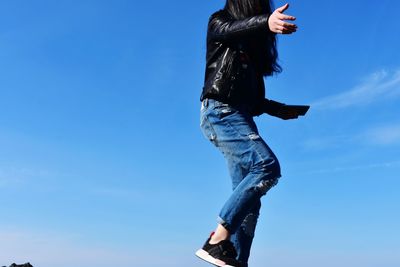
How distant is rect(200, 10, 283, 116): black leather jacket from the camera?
19.3ft

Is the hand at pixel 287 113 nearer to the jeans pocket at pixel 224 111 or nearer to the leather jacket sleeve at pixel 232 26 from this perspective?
the jeans pocket at pixel 224 111

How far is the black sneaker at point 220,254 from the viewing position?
5664 millimetres

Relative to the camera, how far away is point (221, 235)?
5734 millimetres

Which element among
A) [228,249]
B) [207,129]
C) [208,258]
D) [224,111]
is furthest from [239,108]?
[208,258]

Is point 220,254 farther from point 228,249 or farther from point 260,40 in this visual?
point 260,40

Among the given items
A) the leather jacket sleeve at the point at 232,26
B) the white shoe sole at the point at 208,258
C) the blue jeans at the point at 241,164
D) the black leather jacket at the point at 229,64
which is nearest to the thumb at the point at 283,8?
the leather jacket sleeve at the point at 232,26

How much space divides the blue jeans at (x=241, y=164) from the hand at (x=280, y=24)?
3.62 feet

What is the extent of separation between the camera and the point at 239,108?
607 centimetres

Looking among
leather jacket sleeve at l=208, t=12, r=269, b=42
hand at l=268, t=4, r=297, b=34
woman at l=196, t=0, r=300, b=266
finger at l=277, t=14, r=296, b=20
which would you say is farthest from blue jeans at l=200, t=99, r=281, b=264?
finger at l=277, t=14, r=296, b=20

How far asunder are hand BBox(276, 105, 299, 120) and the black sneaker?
190 cm

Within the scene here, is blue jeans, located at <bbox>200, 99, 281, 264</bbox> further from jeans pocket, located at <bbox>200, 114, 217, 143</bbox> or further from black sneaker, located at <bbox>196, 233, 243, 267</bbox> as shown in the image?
black sneaker, located at <bbox>196, 233, 243, 267</bbox>

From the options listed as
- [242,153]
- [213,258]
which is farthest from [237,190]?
[213,258]

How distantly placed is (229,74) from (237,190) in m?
1.34

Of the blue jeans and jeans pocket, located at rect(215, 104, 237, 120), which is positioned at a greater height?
jeans pocket, located at rect(215, 104, 237, 120)
